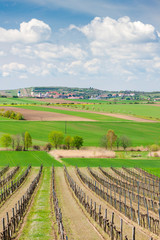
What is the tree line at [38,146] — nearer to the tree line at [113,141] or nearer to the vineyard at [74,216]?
the tree line at [113,141]

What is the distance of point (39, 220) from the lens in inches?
1262

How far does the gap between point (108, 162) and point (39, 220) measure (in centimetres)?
6099

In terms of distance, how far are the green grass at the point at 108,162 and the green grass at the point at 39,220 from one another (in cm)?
4066

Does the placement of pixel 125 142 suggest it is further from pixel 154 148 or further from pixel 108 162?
pixel 108 162

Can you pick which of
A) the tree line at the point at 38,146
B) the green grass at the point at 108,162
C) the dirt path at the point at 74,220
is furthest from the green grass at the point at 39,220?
the tree line at the point at 38,146

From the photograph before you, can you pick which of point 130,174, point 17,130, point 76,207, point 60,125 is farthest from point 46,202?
point 60,125

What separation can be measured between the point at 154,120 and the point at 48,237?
454 ft

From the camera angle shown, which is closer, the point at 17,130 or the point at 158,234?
the point at 158,234

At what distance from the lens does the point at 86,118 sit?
164250 millimetres

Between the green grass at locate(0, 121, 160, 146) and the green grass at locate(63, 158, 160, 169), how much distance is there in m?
21.3

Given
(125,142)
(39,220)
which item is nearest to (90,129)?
(125,142)

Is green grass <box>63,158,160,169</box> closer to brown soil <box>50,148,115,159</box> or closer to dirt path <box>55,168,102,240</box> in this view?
brown soil <box>50,148,115,159</box>

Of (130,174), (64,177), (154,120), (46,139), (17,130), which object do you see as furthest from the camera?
(154,120)

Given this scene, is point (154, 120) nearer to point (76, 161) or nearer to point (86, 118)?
point (86, 118)
